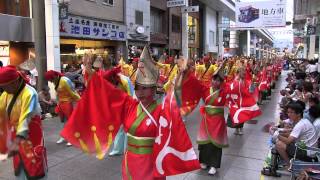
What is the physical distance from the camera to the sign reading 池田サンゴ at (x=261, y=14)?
23.0 m

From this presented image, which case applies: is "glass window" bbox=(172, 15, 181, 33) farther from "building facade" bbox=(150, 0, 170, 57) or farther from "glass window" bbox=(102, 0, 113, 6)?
"glass window" bbox=(102, 0, 113, 6)

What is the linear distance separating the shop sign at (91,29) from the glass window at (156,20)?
21.0 ft

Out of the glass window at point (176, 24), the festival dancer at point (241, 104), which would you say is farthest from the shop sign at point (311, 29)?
the festival dancer at point (241, 104)

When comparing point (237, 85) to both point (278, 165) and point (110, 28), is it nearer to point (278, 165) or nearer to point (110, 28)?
point (278, 165)

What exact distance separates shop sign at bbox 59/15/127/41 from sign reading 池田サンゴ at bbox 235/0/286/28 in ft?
29.0

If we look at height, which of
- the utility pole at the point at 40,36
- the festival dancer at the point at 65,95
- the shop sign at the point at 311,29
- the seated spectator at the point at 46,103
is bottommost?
the seated spectator at the point at 46,103

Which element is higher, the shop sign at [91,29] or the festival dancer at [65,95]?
the shop sign at [91,29]

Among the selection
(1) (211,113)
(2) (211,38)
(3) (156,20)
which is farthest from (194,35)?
(1) (211,113)

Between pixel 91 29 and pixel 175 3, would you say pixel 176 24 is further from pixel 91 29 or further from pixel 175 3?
pixel 91 29

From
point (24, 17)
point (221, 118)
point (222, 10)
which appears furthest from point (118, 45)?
point (222, 10)

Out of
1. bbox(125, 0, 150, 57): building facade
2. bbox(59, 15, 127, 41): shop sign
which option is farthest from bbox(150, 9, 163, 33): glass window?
bbox(59, 15, 127, 41): shop sign

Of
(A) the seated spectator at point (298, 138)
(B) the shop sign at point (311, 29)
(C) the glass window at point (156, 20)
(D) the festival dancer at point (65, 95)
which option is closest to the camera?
(A) the seated spectator at point (298, 138)

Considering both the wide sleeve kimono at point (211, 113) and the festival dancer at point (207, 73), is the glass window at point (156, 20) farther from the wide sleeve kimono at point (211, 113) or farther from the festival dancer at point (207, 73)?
the wide sleeve kimono at point (211, 113)

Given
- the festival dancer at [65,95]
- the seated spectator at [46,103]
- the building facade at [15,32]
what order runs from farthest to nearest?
the building facade at [15,32] < the seated spectator at [46,103] < the festival dancer at [65,95]
